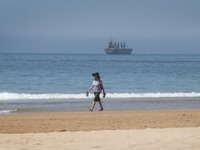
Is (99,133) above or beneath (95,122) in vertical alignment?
above

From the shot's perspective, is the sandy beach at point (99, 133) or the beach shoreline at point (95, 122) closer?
the sandy beach at point (99, 133)

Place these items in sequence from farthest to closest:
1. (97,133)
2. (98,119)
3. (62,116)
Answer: (62,116), (98,119), (97,133)

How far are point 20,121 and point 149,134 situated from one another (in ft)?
18.9

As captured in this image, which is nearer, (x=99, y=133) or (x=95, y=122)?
(x=99, y=133)

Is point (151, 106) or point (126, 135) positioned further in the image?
point (151, 106)

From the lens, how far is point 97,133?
41.1 feet

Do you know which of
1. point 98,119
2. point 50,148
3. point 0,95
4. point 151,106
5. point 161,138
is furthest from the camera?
point 0,95

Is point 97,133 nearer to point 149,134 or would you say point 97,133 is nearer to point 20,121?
point 149,134

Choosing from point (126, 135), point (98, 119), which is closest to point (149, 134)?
point (126, 135)

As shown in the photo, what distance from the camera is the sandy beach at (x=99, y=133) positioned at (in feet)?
35.3

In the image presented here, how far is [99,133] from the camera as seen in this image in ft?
41.1

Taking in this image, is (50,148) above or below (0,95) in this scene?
above

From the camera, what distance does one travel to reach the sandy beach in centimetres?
1075

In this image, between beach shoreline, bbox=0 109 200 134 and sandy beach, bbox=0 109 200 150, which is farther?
beach shoreline, bbox=0 109 200 134
